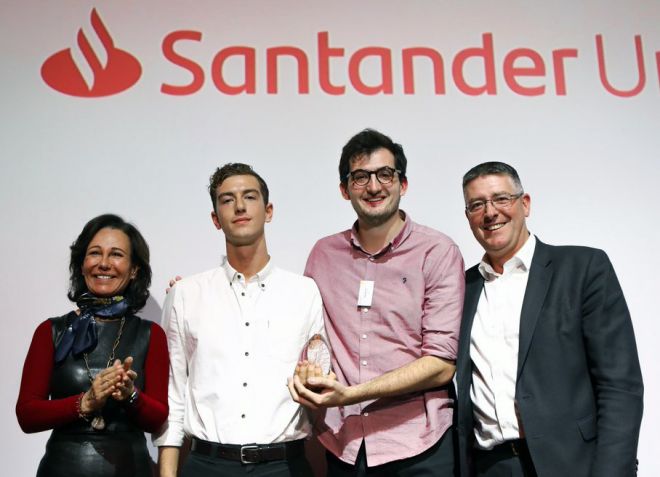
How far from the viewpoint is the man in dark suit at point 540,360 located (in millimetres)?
2029

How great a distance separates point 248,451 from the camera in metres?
2.28

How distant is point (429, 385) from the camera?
2.33m

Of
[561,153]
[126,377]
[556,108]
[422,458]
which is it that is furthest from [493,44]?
[126,377]

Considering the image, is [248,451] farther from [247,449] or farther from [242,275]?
[242,275]

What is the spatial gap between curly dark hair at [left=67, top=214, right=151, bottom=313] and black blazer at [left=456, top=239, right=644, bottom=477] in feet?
4.93

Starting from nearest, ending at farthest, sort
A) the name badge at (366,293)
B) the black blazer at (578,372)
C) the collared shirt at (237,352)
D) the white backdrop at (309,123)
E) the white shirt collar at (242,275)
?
the black blazer at (578,372)
the collared shirt at (237,352)
the name badge at (366,293)
the white shirt collar at (242,275)
the white backdrop at (309,123)

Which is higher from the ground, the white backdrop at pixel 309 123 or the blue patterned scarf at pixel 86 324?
the white backdrop at pixel 309 123

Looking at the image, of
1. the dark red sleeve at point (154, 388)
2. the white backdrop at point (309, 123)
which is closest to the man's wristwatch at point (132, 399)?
the dark red sleeve at point (154, 388)

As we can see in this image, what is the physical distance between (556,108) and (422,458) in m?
2.06

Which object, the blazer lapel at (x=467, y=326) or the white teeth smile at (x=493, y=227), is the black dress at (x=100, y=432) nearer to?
the blazer lapel at (x=467, y=326)

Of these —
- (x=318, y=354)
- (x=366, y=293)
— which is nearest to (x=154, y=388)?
(x=318, y=354)

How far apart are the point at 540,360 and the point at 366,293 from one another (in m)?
0.71

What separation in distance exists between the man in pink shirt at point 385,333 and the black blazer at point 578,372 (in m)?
0.28

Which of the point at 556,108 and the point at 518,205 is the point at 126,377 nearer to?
the point at 518,205
